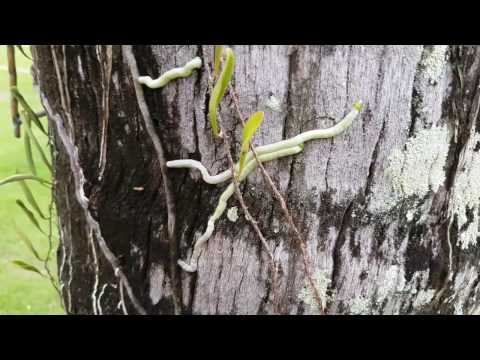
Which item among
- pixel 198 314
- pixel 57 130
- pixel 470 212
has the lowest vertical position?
pixel 198 314

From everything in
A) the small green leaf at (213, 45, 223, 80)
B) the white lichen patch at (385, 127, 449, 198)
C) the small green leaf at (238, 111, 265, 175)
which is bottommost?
the white lichen patch at (385, 127, 449, 198)

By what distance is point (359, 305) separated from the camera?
0.61m

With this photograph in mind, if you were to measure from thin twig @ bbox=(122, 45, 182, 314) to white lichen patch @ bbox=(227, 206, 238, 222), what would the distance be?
69 millimetres

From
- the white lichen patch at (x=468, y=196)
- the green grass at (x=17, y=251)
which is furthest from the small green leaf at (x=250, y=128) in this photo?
the green grass at (x=17, y=251)

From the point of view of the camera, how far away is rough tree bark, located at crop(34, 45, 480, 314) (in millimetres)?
506

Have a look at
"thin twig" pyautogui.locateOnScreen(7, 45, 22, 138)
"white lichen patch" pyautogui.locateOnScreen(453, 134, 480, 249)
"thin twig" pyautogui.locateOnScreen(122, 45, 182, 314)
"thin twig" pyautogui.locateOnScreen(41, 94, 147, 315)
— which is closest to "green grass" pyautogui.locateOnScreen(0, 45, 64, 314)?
"thin twig" pyautogui.locateOnScreen(7, 45, 22, 138)

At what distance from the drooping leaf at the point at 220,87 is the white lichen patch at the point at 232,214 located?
10cm

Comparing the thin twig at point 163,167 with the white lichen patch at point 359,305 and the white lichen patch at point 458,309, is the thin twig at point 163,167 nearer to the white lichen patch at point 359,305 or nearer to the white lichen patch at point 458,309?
the white lichen patch at point 359,305

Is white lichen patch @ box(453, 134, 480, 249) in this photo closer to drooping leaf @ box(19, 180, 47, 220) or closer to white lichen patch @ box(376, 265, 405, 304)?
white lichen patch @ box(376, 265, 405, 304)

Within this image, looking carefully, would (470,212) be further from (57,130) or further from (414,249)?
(57,130)

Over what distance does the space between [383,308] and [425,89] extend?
291mm

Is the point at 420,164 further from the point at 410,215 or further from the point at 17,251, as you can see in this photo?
the point at 17,251
